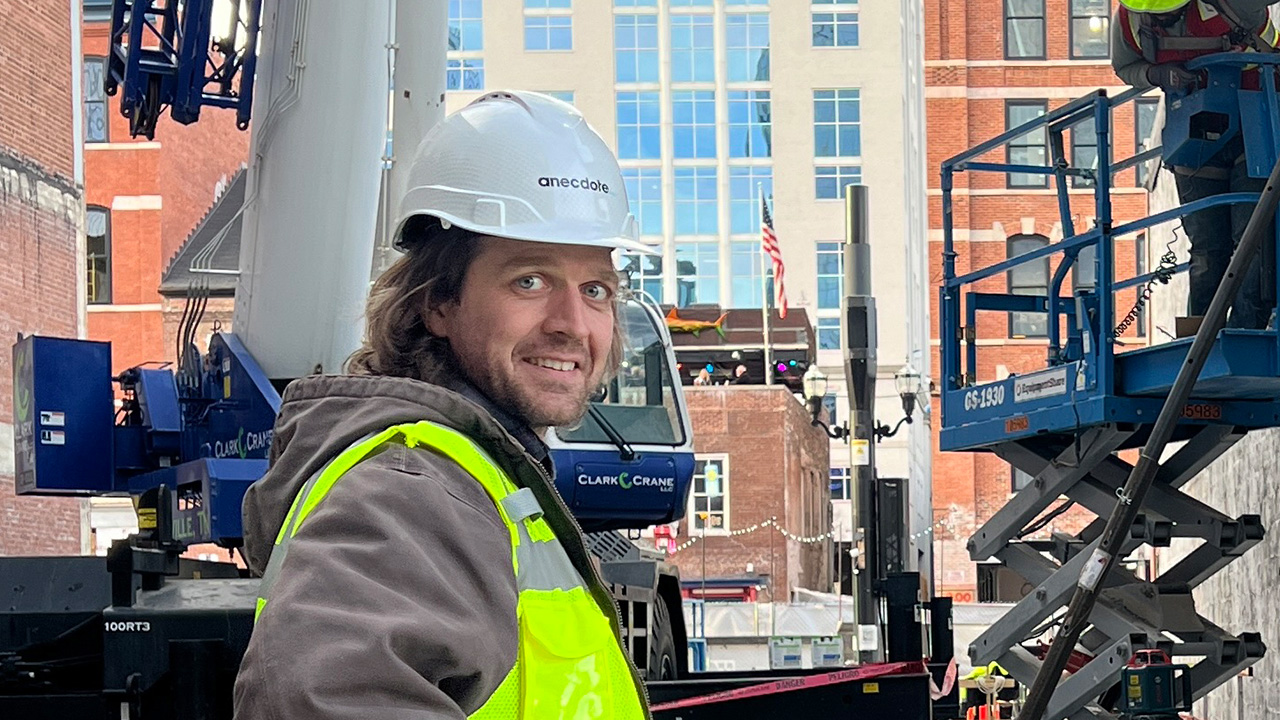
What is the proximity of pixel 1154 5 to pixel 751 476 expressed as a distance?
Result: 3995 cm

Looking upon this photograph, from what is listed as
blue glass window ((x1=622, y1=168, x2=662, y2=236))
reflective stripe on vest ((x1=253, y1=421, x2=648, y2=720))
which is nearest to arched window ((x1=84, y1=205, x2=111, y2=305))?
blue glass window ((x1=622, y1=168, x2=662, y2=236))

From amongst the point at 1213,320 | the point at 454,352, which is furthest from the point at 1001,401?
the point at 454,352

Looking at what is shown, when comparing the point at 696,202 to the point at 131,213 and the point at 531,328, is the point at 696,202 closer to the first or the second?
the point at 131,213

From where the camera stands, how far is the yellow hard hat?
1040 cm

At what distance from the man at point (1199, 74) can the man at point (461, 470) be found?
8.33m

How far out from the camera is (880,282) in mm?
63406

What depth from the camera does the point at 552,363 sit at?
2.66m

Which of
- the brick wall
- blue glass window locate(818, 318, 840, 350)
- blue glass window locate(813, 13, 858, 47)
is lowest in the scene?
the brick wall

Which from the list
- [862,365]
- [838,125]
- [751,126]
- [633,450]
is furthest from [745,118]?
[633,450]

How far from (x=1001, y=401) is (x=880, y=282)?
51.9 metres

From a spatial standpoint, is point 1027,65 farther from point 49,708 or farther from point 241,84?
point 49,708

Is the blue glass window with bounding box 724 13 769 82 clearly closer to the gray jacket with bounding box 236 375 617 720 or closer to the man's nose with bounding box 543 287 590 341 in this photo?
the man's nose with bounding box 543 287 590 341

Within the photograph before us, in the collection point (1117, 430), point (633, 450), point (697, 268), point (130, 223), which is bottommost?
point (633, 450)

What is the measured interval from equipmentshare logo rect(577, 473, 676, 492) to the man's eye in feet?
35.7
